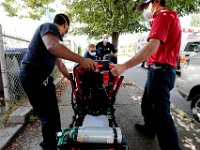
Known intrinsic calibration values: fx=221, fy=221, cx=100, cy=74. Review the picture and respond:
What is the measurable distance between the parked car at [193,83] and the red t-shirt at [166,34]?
2.12m

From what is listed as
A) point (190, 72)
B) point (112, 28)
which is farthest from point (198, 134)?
point (112, 28)

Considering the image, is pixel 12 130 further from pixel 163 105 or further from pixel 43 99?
pixel 163 105

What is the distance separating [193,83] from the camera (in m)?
4.59

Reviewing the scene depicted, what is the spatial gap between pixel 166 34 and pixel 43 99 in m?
1.63

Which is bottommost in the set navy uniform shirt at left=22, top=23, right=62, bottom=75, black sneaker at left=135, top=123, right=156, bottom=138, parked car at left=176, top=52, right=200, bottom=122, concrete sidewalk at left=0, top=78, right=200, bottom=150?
concrete sidewalk at left=0, top=78, right=200, bottom=150

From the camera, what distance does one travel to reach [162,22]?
7.86ft

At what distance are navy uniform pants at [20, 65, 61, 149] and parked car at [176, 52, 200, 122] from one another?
3057mm

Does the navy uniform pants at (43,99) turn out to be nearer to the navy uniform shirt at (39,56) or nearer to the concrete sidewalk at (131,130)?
the navy uniform shirt at (39,56)

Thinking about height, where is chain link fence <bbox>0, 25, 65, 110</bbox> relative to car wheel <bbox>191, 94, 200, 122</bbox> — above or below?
above

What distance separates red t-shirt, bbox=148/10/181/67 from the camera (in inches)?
93.1

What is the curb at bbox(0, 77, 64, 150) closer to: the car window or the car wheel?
the car wheel

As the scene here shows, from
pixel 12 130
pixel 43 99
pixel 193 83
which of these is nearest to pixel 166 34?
pixel 43 99

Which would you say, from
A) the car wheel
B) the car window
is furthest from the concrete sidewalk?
the car window

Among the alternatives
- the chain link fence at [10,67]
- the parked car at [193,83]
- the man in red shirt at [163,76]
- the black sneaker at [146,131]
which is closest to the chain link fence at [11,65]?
the chain link fence at [10,67]
